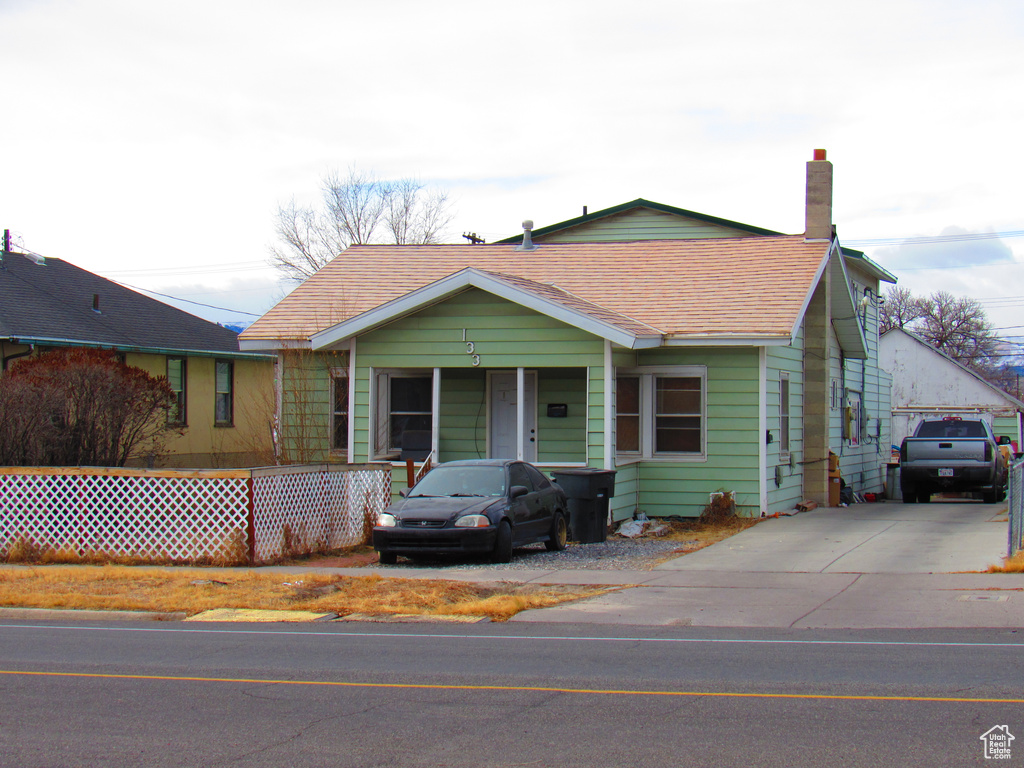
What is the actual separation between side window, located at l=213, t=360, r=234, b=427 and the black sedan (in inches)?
723

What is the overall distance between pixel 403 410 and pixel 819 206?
9.54 m

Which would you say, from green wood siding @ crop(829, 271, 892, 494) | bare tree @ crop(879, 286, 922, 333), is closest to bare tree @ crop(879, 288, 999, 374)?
bare tree @ crop(879, 286, 922, 333)

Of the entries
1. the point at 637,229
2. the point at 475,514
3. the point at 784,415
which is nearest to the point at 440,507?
the point at 475,514

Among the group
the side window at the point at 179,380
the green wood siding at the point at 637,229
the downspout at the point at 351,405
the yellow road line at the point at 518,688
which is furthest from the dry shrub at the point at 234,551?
the side window at the point at 179,380

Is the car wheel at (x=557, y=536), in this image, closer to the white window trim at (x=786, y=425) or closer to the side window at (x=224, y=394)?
the white window trim at (x=786, y=425)

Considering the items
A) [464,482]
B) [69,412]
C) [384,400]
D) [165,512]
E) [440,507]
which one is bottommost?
[165,512]

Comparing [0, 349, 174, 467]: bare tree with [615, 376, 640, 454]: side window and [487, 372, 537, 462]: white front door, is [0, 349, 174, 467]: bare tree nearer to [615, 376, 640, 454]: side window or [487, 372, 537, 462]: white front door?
[487, 372, 537, 462]: white front door

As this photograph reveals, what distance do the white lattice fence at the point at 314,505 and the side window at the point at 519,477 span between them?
3.00m

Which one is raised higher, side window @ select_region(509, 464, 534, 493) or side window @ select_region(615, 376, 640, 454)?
side window @ select_region(615, 376, 640, 454)

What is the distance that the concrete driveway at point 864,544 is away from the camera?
13578mm

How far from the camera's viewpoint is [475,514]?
1420cm

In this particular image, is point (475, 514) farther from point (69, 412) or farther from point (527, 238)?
point (527, 238)

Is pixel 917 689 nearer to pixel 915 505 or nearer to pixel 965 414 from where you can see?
pixel 915 505

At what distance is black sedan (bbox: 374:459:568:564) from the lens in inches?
555
